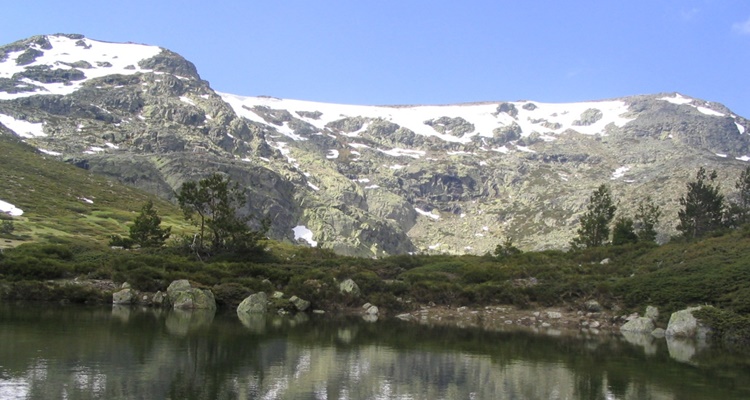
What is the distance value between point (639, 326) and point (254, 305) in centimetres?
2491

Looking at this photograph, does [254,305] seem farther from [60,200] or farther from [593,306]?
[60,200]

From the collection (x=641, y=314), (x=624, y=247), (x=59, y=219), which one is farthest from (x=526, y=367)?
(x=59, y=219)

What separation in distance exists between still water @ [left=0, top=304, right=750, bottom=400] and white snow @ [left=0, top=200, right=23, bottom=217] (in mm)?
57199

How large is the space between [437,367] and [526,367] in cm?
350

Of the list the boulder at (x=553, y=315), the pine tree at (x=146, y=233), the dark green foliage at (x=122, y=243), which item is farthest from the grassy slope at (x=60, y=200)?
the boulder at (x=553, y=315)

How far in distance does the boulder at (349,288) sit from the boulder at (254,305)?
660cm

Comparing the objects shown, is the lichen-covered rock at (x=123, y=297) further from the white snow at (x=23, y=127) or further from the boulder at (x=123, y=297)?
the white snow at (x=23, y=127)

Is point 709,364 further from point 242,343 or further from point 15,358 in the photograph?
point 15,358

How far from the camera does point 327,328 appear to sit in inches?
1192

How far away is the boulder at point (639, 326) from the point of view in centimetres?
3519

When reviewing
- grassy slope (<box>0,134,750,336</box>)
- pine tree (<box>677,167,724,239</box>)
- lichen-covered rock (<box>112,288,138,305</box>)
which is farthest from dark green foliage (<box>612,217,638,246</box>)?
lichen-covered rock (<box>112,288,138,305</box>)

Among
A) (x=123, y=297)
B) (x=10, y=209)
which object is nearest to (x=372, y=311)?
(x=123, y=297)

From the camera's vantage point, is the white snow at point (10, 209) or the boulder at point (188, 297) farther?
the white snow at point (10, 209)

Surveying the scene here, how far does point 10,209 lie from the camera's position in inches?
3155
